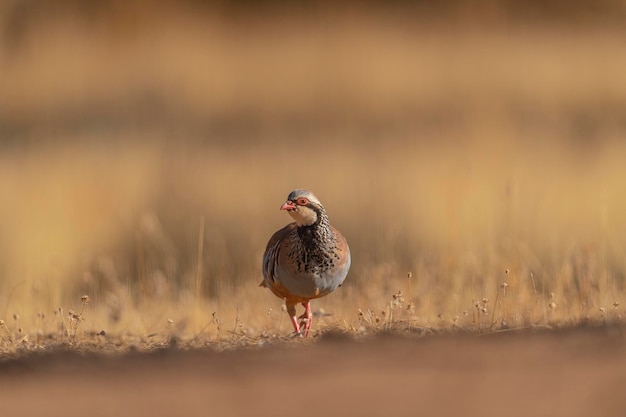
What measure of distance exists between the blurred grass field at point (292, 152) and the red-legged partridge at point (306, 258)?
0.92 meters

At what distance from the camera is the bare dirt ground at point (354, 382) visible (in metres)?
3.61

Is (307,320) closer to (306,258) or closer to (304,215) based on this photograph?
(306,258)

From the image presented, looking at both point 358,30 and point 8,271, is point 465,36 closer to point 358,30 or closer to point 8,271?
point 358,30

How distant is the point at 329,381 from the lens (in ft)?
12.4

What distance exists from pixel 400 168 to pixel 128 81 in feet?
10.9

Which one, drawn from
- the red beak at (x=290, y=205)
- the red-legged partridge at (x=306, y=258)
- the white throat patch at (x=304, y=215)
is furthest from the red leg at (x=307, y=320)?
the red beak at (x=290, y=205)

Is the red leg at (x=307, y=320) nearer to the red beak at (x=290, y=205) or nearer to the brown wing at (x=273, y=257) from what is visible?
the brown wing at (x=273, y=257)

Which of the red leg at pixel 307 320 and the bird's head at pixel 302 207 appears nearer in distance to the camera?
→ the bird's head at pixel 302 207

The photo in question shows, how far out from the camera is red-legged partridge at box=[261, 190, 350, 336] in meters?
6.11

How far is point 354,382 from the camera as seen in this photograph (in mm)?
3773

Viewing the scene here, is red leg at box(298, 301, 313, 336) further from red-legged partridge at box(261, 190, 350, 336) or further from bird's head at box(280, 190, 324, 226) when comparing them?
bird's head at box(280, 190, 324, 226)

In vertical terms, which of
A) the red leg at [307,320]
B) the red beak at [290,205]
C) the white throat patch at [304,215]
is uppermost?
the red beak at [290,205]

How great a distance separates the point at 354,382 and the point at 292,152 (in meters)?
7.46

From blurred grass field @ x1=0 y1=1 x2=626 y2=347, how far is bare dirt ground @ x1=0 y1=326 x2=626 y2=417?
2868 millimetres
